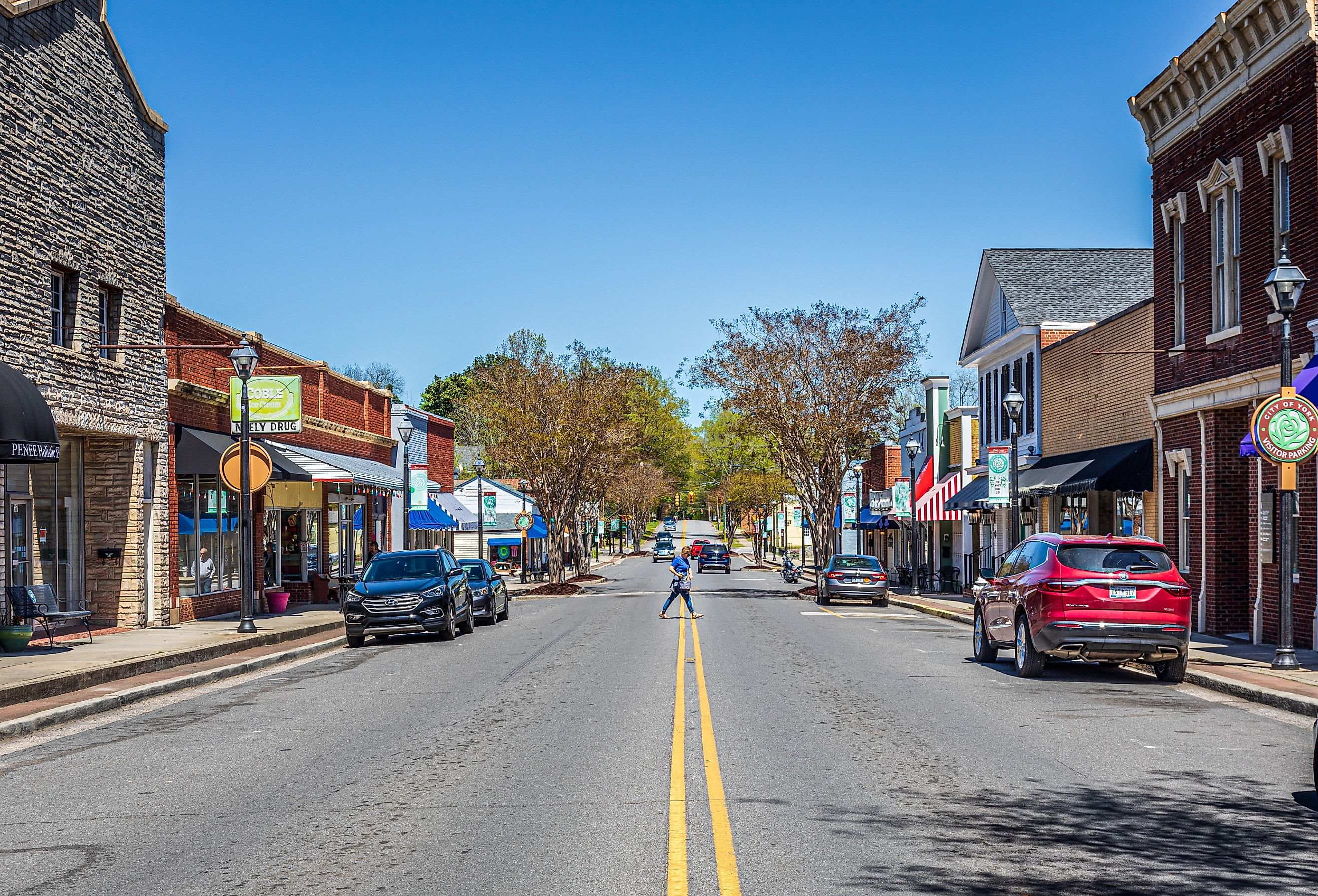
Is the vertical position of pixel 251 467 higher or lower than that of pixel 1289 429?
lower

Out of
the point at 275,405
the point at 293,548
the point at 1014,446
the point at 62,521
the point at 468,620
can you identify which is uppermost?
the point at 275,405

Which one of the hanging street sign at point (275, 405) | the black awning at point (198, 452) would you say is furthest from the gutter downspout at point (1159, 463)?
the hanging street sign at point (275, 405)

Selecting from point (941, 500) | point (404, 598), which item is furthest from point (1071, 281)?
point (404, 598)

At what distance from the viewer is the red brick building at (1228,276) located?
65.8ft

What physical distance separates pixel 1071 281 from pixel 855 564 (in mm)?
10375

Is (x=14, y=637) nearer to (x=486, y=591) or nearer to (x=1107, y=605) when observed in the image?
(x=486, y=591)

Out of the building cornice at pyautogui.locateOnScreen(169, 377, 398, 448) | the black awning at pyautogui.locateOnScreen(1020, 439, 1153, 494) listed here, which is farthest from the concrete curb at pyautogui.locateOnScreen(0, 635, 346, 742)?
the black awning at pyautogui.locateOnScreen(1020, 439, 1153, 494)

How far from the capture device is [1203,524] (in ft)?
76.0

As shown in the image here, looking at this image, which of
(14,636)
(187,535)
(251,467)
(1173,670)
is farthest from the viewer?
(187,535)

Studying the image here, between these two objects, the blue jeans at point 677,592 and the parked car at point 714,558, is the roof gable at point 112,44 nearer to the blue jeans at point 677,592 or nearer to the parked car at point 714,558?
the blue jeans at point 677,592

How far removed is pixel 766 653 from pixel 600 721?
26.7ft

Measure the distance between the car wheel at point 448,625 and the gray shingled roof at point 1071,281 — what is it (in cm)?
1959

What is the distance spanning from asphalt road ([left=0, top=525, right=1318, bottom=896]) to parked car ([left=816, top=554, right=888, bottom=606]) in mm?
20654

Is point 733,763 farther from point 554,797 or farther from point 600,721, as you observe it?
point 600,721
